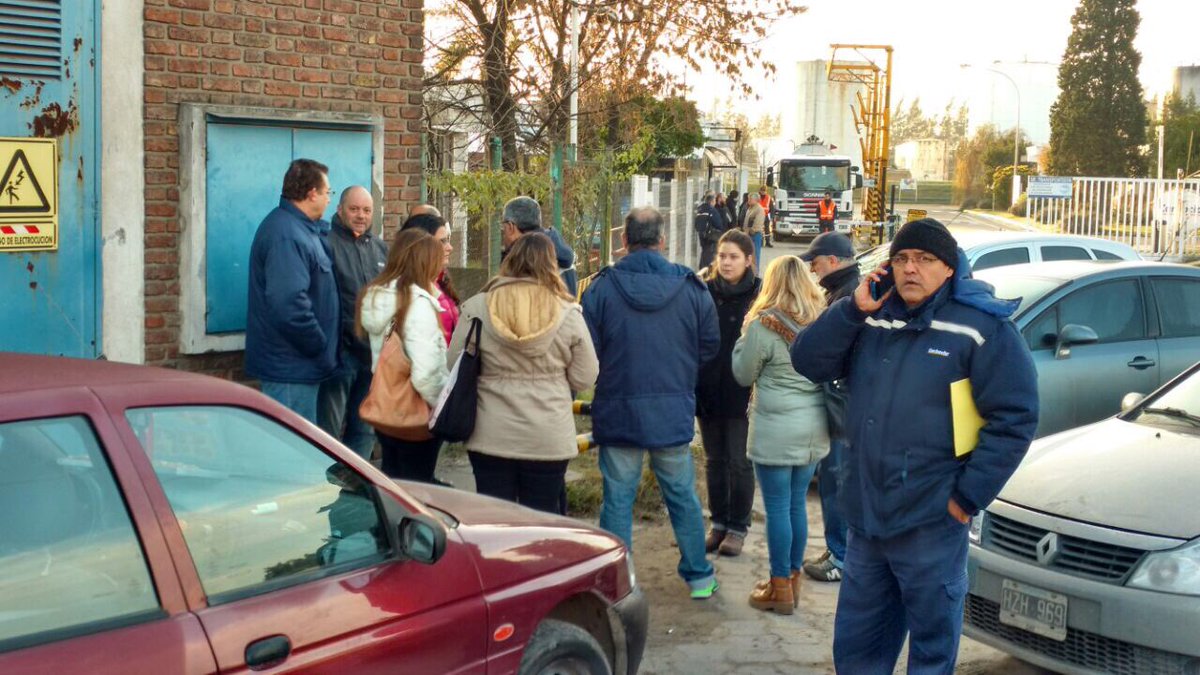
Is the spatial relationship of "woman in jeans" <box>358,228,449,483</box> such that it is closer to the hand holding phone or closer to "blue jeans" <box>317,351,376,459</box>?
"blue jeans" <box>317,351,376,459</box>

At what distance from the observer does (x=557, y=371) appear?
5.75 meters

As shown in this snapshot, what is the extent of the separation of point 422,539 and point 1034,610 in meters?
2.83

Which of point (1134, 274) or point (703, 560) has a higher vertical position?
point (1134, 274)

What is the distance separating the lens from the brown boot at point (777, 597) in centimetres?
633

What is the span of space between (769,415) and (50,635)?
4082mm

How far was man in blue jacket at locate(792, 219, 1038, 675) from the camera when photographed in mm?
4207

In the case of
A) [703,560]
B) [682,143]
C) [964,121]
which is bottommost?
[703,560]

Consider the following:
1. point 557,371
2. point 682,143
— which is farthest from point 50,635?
point 682,143

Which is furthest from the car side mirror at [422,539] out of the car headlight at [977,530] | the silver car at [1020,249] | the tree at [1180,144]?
the tree at [1180,144]

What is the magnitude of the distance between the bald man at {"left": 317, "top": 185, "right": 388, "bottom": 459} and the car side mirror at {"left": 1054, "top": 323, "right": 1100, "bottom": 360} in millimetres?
4445

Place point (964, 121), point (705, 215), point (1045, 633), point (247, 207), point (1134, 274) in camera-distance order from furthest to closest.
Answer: point (964, 121) → point (705, 215) → point (1134, 274) → point (247, 207) → point (1045, 633)

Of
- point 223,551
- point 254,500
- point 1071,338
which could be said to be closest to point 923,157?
point 1071,338

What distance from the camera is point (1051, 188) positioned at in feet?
113

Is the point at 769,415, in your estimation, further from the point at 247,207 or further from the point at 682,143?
the point at 682,143
